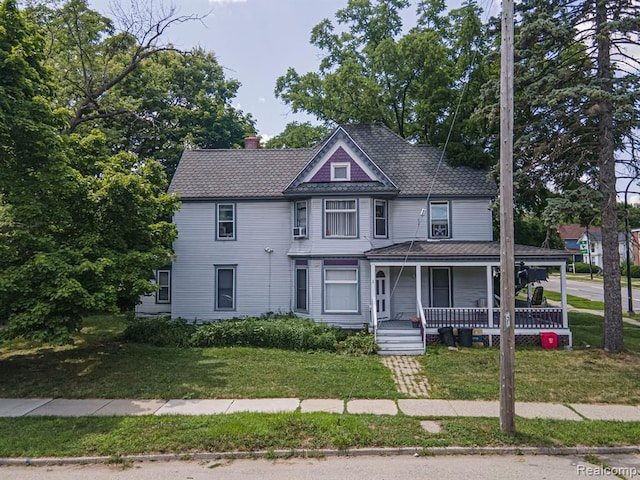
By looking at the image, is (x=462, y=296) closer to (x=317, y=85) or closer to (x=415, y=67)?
(x=415, y=67)

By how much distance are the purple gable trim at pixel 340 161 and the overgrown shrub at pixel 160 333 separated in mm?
7786

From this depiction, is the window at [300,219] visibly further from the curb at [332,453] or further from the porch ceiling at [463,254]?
the curb at [332,453]

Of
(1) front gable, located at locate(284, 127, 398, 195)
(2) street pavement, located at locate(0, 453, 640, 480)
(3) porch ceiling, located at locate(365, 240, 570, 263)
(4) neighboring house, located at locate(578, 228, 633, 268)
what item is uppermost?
(1) front gable, located at locate(284, 127, 398, 195)

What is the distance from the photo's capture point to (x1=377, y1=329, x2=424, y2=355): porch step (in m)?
13.8

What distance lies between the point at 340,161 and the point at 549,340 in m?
10.3

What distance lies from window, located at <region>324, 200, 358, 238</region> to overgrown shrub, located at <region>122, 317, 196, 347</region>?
6640 mm

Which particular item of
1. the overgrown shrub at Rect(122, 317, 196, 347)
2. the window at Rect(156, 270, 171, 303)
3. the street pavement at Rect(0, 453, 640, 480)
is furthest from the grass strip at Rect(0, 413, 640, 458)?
the window at Rect(156, 270, 171, 303)

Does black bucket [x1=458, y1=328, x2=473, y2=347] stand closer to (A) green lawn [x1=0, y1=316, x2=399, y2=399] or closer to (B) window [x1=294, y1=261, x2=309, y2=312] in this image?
(A) green lawn [x1=0, y1=316, x2=399, y2=399]

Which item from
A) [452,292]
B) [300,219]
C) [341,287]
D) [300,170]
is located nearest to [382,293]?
[341,287]

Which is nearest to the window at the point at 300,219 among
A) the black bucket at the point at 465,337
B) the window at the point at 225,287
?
the window at the point at 225,287

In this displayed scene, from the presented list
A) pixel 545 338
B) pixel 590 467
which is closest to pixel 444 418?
pixel 590 467

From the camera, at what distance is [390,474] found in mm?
5941

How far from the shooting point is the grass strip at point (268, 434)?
265 inches

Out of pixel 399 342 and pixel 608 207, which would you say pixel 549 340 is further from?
pixel 399 342
